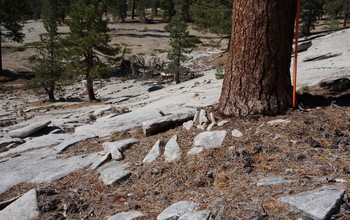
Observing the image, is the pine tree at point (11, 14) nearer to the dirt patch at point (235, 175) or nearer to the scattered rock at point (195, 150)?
the dirt patch at point (235, 175)

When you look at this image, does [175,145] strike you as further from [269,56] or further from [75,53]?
[75,53]

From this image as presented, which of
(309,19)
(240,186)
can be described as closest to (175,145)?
(240,186)

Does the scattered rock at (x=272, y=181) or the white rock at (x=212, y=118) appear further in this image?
the white rock at (x=212, y=118)

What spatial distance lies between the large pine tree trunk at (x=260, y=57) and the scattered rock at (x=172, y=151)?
3.28ft

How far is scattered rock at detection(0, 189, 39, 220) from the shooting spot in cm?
430

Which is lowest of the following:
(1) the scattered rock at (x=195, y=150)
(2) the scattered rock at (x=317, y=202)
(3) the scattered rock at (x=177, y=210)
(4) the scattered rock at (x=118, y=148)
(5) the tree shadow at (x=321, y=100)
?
(4) the scattered rock at (x=118, y=148)

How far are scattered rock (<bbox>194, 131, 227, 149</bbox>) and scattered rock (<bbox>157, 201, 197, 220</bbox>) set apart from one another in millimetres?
1151

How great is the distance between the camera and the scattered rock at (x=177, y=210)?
3447mm

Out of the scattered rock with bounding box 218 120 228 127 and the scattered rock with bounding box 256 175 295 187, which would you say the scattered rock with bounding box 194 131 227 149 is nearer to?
the scattered rock with bounding box 218 120 228 127

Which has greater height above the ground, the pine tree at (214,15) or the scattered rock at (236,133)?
the pine tree at (214,15)

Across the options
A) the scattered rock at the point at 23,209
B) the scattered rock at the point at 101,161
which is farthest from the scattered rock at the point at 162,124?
the scattered rock at the point at 23,209

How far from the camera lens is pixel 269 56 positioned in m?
4.95

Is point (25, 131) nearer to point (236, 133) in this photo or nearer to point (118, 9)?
point (236, 133)

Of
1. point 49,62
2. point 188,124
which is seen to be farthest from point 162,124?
point 49,62
